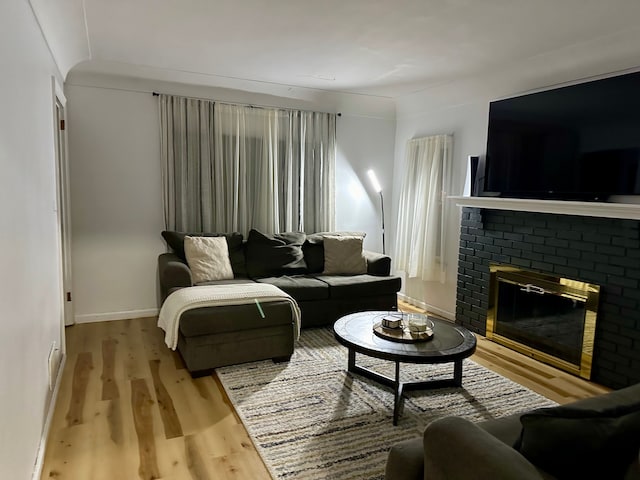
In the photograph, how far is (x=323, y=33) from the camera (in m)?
3.10

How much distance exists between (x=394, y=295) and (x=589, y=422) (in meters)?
3.35

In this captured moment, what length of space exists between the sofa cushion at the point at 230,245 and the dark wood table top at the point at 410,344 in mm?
1719

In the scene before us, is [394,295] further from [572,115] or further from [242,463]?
[242,463]

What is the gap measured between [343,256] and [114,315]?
2.38 metres

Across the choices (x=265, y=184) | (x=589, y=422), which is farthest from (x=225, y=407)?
(x=265, y=184)

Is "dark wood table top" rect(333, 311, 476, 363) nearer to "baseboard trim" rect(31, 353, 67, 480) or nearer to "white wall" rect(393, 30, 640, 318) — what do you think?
"baseboard trim" rect(31, 353, 67, 480)

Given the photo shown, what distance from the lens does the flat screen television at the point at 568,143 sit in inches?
119

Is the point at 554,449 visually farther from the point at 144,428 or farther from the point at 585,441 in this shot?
the point at 144,428

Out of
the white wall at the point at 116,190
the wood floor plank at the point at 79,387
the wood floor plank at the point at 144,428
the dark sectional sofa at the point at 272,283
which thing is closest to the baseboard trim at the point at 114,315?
the white wall at the point at 116,190

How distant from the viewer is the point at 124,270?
4.45m

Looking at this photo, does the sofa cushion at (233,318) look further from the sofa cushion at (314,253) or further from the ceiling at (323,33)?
the ceiling at (323,33)

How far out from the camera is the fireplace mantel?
116 inches

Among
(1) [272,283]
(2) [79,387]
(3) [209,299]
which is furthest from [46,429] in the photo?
(1) [272,283]

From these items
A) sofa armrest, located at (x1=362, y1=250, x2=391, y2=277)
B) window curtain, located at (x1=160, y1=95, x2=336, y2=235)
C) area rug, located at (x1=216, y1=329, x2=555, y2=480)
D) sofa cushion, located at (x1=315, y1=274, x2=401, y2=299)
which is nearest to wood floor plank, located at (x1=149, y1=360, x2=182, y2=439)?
area rug, located at (x1=216, y1=329, x2=555, y2=480)
